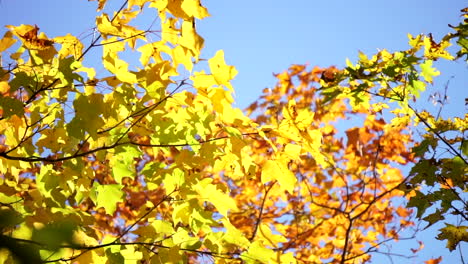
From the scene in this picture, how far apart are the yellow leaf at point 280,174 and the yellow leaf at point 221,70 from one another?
0.51m

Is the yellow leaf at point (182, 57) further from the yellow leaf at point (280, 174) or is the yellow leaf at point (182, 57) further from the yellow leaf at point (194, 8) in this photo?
the yellow leaf at point (280, 174)

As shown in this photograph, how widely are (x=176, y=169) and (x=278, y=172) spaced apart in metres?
0.51

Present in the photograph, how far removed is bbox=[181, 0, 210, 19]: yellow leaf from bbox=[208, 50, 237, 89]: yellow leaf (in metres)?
0.21

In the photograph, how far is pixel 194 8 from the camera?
173 centimetres

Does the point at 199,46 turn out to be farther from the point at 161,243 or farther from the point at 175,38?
the point at 161,243

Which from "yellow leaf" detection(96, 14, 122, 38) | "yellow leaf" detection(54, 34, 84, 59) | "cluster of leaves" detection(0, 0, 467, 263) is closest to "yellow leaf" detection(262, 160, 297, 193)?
"cluster of leaves" detection(0, 0, 467, 263)

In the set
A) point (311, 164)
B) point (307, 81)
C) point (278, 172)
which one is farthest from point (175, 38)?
point (307, 81)

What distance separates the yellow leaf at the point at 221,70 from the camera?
1.85m

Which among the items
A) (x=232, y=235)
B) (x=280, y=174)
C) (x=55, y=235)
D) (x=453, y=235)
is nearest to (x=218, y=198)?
(x=232, y=235)

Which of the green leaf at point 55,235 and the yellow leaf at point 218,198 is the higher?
the yellow leaf at point 218,198

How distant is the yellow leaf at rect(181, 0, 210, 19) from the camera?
1724 mm

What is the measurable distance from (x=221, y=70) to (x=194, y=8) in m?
0.28

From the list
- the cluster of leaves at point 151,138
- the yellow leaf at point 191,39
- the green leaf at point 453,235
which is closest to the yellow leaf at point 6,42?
the cluster of leaves at point 151,138

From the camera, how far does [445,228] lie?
250cm
